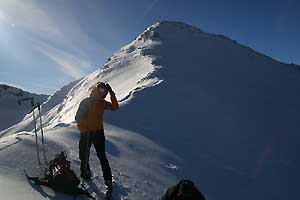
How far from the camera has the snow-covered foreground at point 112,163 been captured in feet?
27.9

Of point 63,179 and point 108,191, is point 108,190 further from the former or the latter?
point 63,179

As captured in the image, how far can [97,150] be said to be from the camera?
30.1ft

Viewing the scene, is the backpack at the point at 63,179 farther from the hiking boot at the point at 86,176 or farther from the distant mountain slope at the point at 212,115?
the distant mountain slope at the point at 212,115

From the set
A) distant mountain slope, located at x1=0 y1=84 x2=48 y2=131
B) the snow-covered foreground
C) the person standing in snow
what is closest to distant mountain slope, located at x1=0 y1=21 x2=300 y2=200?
the snow-covered foreground

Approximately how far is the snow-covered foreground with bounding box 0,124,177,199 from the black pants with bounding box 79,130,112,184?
44 cm

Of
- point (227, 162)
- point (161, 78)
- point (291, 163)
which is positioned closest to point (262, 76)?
point (161, 78)

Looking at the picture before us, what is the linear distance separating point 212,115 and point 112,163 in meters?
12.2

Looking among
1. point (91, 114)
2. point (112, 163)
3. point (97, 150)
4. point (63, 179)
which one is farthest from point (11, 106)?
point (63, 179)

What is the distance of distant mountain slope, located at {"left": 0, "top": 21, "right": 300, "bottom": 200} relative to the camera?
15769mm

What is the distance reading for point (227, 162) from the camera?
689 inches

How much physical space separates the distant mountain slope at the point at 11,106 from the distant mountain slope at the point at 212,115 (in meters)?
54.7

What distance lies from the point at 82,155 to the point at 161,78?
1799 cm

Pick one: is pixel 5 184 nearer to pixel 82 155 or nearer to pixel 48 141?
pixel 82 155

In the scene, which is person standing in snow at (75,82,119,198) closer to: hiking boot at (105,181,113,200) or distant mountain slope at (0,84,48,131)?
hiking boot at (105,181,113,200)
